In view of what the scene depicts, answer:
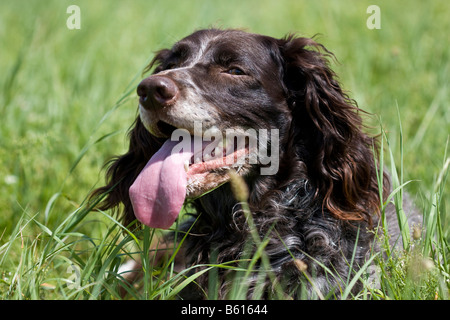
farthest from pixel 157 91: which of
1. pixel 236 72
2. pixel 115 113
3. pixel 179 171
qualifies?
pixel 115 113

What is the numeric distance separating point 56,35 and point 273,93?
4591mm

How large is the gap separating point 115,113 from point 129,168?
188cm

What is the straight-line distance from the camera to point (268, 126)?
288cm

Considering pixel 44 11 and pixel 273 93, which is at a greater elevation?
pixel 44 11

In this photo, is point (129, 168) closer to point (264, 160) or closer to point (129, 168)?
point (129, 168)

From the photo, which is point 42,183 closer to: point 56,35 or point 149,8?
point 56,35

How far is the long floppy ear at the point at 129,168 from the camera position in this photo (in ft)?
10.4

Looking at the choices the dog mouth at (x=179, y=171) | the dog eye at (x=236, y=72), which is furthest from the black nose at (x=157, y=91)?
the dog eye at (x=236, y=72)

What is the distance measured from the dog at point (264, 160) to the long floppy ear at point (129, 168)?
0.29ft

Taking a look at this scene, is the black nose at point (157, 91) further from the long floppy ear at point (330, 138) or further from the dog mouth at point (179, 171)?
the long floppy ear at point (330, 138)

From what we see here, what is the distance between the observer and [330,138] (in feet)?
9.39

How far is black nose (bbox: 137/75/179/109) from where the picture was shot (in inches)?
99.4

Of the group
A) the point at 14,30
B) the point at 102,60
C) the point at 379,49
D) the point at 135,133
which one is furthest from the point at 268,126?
the point at 14,30

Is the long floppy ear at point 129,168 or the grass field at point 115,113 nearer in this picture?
the grass field at point 115,113
